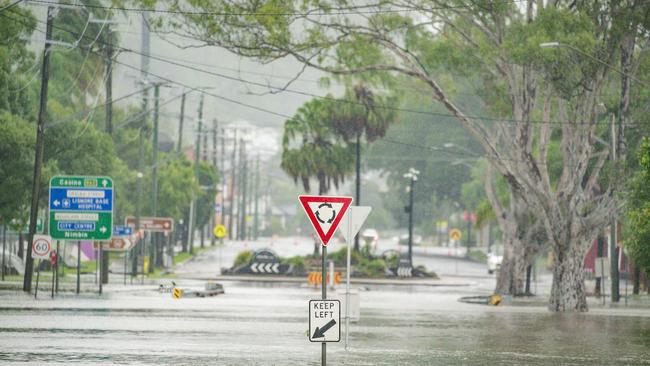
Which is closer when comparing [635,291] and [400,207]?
[635,291]

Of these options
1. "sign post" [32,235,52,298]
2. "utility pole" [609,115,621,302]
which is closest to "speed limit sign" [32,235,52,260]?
"sign post" [32,235,52,298]

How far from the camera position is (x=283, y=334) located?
2925cm

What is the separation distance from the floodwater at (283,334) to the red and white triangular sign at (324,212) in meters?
2.81

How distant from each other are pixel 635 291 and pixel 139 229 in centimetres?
2439

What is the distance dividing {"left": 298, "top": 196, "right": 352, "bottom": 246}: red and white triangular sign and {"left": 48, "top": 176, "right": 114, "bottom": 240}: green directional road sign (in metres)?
26.3

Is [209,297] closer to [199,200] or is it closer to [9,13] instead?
[9,13]

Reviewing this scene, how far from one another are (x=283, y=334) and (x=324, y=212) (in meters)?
9.18

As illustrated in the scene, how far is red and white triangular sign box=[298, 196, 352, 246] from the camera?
20344 millimetres

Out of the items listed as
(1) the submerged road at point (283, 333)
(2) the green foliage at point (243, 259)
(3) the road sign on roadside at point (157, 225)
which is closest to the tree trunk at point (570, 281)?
(1) the submerged road at point (283, 333)

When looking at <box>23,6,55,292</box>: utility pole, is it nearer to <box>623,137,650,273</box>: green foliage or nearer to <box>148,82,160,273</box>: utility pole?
<box>623,137,650,273</box>: green foliage

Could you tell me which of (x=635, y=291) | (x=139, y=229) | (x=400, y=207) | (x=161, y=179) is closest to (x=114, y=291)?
(x=139, y=229)

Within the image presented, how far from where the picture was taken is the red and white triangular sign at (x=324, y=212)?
801 inches

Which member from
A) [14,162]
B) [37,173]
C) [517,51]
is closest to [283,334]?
[517,51]

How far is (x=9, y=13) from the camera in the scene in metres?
51.2
